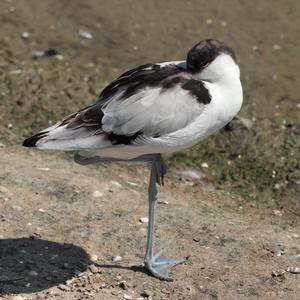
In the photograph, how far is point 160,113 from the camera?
443cm

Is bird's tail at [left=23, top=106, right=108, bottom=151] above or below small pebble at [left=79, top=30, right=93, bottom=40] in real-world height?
above

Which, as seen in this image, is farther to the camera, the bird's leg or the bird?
the bird's leg

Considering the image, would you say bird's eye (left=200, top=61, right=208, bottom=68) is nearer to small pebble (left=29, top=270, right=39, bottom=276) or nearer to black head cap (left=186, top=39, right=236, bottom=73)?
black head cap (left=186, top=39, right=236, bottom=73)

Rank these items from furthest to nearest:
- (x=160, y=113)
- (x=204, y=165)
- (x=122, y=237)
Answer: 1. (x=204, y=165)
2. (x=122, y=237)
3. (x=160, y=113)

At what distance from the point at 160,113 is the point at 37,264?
4.60 feet

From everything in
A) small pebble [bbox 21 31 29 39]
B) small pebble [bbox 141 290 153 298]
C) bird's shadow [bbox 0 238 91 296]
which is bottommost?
bird's shadow [bbox 0 238 91 296]

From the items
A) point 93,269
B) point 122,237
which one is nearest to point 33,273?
point 93,269

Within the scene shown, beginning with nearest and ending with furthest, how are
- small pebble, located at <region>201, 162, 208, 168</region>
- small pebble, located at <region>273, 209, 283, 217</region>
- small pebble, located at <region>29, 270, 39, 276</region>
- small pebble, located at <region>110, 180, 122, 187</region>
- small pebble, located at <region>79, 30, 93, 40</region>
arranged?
1. small pebble, located at <region>29, 270, 39, 276</region>
2. small pebble, located at <region>273, 209, 283, 217</region>
3. small pebble, located at <region>110, 180, 122, 187</region>
4. small pebble, located at <region>201, 162, 208, 168</region>
5. small pebble, located at <region>79, 30, 93, 40</region>

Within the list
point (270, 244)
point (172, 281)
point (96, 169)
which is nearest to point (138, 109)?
point (172, 281)

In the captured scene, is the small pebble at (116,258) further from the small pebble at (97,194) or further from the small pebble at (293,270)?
the small pebble at (293,270)

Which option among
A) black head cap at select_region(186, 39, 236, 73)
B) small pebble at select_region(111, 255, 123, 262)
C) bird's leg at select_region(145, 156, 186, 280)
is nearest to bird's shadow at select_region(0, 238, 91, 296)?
small pebble at select_region(111, 255, 123, 262)

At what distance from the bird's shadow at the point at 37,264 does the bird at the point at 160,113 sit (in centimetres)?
83

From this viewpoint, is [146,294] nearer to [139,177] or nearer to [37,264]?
[37,264]

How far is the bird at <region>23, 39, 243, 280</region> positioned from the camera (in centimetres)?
440
